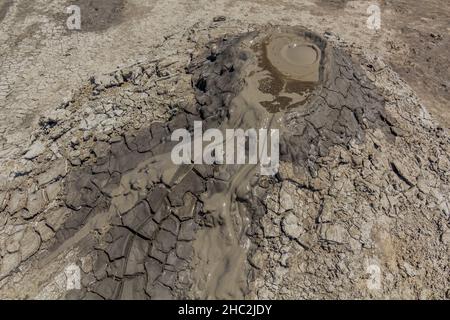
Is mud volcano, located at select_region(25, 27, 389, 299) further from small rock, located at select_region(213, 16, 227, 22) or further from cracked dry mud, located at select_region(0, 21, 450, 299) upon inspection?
small rock, located at select_region(213, 16, 227, 22)

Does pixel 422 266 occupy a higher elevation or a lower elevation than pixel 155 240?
lower

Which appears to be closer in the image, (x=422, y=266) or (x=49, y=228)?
(x=422, y=266)

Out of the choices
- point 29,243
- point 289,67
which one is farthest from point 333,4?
point 29,243

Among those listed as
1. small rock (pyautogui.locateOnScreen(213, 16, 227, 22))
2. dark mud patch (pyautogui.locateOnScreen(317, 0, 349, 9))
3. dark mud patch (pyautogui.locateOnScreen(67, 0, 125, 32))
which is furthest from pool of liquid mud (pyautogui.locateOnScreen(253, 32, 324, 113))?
dark mud patch (pyautogui.locateOnScreen(67, 0, 125, 32))

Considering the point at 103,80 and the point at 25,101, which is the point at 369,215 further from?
the point at 25,101

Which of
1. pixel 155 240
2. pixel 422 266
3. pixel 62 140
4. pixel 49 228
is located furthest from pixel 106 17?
pixel 422 266
